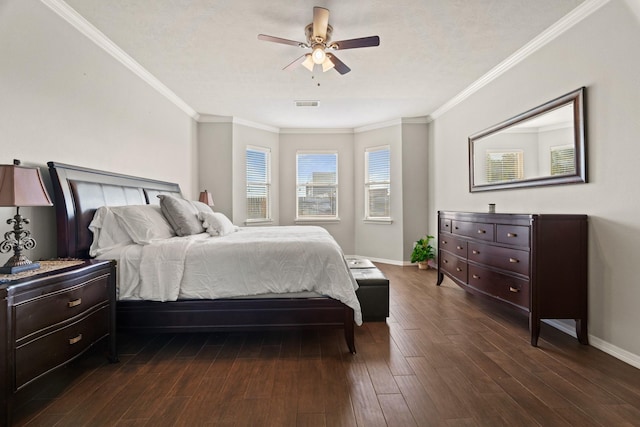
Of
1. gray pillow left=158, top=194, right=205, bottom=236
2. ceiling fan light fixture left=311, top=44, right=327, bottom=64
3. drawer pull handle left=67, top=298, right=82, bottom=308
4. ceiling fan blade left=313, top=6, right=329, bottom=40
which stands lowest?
drawer pull handle left=67, top=298, right=82, bottom=308

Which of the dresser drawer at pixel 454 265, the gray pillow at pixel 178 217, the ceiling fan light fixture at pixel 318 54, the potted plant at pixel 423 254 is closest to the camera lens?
the ceiling fan light fixture at pixel 318 54

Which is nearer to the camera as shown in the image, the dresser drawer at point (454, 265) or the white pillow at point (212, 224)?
the white pillow at point (212, 224)

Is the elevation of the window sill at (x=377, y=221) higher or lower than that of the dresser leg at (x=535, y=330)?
higher

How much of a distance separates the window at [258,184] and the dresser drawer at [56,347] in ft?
11.8

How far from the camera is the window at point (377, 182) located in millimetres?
5590

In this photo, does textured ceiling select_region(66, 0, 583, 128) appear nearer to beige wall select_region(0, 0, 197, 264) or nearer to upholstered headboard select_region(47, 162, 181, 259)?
beige wall select_region(0, 0, 197, 264)

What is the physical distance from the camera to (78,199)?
2270mm

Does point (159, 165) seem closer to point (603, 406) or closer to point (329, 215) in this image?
point (329, 215)

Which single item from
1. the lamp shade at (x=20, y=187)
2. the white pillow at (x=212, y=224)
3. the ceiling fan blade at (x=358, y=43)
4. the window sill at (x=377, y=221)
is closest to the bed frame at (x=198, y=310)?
the lamp shade at (x=20, y=187)

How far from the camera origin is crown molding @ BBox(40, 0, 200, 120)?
2238 millimetres

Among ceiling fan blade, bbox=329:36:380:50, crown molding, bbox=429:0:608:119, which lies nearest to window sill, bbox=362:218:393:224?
crown molding, bbox=429:0:608:119

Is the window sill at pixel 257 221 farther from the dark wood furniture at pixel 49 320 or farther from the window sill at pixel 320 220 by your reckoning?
the dark wood furniture at pixel 49 320

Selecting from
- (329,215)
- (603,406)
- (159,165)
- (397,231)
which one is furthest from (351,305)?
(329,215)

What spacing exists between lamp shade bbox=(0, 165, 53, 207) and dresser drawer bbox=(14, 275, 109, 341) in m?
0.51
